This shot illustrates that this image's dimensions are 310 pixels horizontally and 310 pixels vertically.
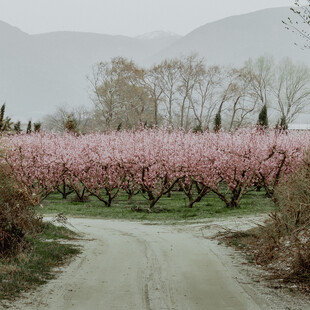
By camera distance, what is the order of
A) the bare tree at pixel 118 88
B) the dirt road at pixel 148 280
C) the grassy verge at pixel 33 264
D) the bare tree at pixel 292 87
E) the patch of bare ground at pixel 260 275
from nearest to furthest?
the dirt road at pixel 148 280, the patch of bare ground at pixel 260 275, the grassy verge at pixel 33 264, the bare tree at pixel 118 88, the bare tree at pixel 292 87

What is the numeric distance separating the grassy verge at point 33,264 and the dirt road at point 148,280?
1.19ft

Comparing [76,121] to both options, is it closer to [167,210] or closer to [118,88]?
[118,88]

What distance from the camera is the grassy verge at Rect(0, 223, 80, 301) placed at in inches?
414

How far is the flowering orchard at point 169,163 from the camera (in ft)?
107

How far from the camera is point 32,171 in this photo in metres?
39.3

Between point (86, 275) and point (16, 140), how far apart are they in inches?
1205

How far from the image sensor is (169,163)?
3303 centimetres

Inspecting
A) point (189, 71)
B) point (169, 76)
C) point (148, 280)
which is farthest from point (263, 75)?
point (148, 280)

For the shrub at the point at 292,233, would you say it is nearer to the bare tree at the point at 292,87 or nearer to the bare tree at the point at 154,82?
the bare tree at the point at 154,82

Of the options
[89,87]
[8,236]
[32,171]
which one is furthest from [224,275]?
[89,87]

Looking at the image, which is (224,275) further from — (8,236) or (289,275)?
(8,236)

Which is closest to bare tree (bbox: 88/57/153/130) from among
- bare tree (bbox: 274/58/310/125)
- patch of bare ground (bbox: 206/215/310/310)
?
bare tree (bbox: 274/58/310/125)

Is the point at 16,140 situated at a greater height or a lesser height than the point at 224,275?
greater

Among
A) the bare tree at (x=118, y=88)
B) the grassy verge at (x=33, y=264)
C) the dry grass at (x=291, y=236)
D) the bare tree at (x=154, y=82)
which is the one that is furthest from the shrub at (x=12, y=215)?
the bare tree at (x=154, y=82)
